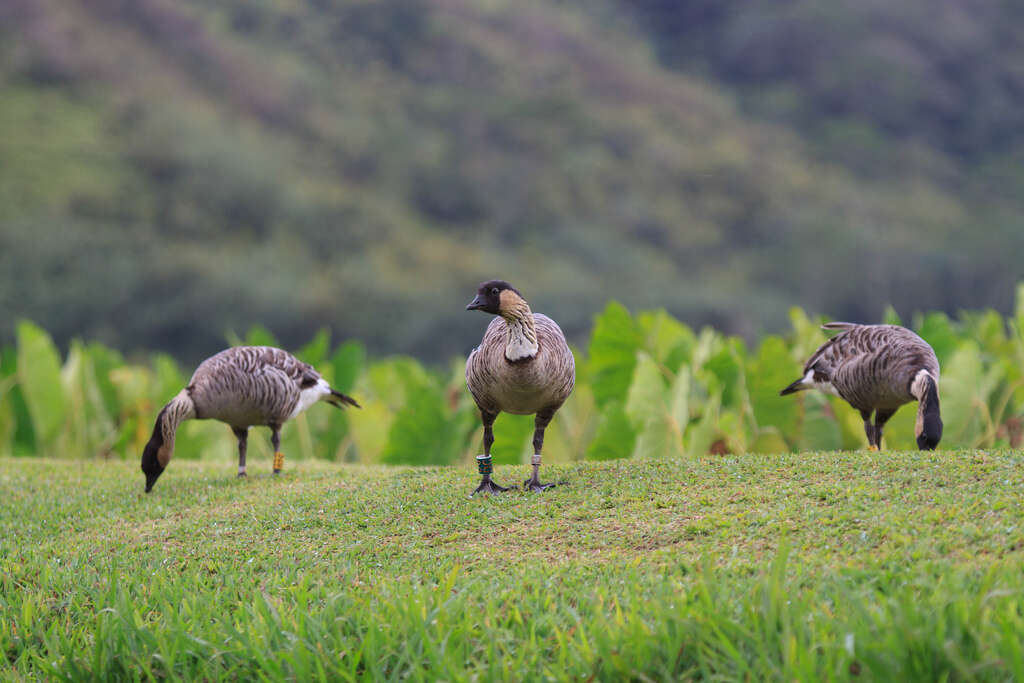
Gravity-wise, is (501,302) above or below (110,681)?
above

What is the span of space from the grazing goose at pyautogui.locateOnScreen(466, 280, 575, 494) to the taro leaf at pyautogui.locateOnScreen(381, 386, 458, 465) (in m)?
2.54

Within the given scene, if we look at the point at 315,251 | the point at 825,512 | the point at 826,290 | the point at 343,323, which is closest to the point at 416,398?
the point at 825,512

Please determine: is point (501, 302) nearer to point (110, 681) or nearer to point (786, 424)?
point (110, 681)

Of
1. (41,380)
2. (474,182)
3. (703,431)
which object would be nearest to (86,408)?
(41,380)

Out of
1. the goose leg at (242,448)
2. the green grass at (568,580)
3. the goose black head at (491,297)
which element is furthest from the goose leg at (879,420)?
the goose leg at (242,448)

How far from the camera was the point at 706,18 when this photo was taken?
37500 millimetres

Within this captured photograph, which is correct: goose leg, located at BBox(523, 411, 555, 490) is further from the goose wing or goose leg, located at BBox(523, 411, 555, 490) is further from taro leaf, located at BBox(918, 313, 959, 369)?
taro leaf, located at BBox(918, 313, 959, 369)

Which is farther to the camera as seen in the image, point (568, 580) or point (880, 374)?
point (880, 374)

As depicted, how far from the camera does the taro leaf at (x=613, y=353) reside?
8430 millimetres

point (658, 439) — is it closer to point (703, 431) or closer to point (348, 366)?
point (703, 431)

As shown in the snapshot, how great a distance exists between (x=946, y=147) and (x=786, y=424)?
103 feet

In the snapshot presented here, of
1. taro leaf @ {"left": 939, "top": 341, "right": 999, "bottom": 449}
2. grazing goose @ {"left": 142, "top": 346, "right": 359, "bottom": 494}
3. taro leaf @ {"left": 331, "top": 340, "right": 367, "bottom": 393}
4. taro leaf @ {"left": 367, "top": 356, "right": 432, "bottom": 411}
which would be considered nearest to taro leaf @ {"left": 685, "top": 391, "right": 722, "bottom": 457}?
taro leaf @ {"left": 939, "top": 341, "right": 999, "bottom": 449}

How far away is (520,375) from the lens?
15.6ft

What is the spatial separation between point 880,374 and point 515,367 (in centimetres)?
240
